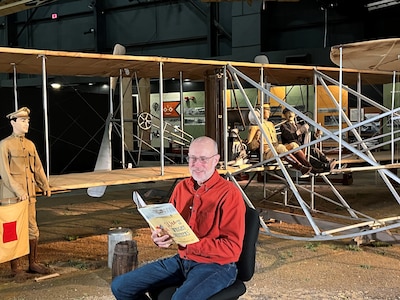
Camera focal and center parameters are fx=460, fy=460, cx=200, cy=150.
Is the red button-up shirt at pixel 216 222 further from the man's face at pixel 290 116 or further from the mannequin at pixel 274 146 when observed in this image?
the man's face at pixel 290 116

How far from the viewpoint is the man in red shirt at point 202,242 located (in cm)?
257

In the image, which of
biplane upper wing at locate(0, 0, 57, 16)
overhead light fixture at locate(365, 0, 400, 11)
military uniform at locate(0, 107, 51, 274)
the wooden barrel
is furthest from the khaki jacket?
biplane upper wing at locate(0, 0, 57, 16)

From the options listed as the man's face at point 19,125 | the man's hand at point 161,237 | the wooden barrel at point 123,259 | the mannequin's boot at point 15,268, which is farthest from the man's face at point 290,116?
the man's hand at point 161,237

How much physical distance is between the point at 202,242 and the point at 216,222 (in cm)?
14

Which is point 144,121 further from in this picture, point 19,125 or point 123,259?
point 123,259

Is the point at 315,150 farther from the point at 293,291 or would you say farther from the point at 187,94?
the point at 187,94

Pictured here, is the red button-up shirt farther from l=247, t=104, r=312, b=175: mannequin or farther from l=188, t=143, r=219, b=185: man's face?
l=247, t=104, r=312, b=175: mannequin

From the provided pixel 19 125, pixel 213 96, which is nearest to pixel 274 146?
pixel 213 96

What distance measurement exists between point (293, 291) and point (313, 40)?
1232 cm

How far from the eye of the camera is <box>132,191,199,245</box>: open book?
2.45 m

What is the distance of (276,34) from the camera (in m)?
16.0

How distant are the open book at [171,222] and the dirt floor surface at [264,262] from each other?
7.15 ft

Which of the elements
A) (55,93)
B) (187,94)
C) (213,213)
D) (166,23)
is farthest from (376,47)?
(166,23)

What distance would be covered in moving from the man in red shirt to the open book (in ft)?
0.38
